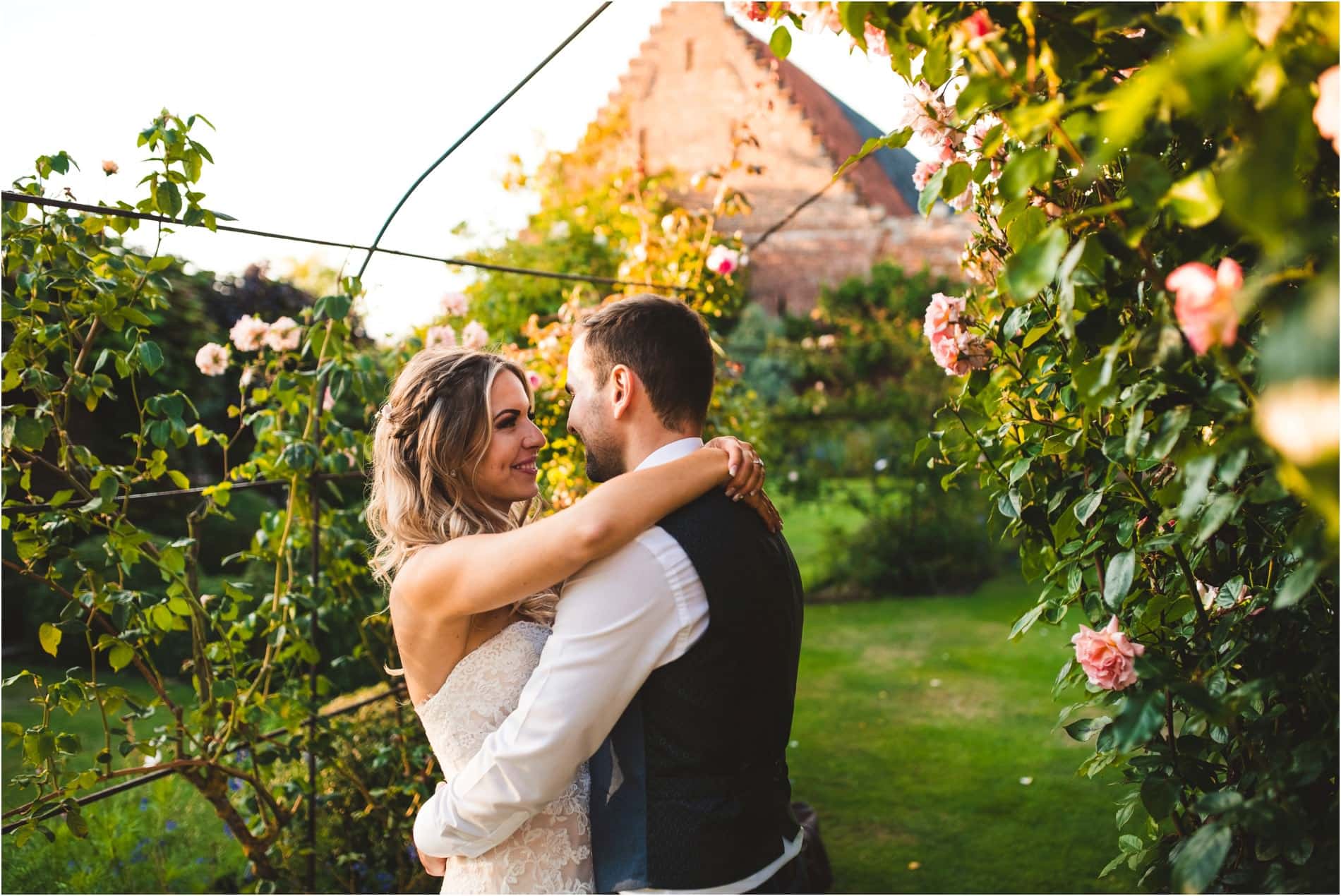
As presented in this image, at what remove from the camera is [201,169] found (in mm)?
2076

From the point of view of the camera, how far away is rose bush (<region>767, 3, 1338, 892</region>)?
2.31 feet

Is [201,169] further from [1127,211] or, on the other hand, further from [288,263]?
[288,263]

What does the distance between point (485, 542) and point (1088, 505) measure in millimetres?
895

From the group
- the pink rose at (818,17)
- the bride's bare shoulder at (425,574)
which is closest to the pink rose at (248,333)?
the bride's bare shoulder at (425,574)

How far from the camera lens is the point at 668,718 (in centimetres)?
140


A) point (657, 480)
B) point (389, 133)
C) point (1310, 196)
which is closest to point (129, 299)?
point (657, 480)

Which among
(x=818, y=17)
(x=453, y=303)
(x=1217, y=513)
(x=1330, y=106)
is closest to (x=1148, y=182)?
(x=1330, y=106)

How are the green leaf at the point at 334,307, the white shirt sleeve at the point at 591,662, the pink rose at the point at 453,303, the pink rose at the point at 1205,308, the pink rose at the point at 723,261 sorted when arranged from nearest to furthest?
1. the pink rose at the point at 1205,308
2. the white shirt sleeve at the point at 591,662
3. the green leaf at the point at 334,307
4. the pink rose at the point at 453,303
5. the pink rose at the point at 723,261

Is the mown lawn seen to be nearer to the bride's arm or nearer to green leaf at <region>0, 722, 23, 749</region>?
the bride's arm

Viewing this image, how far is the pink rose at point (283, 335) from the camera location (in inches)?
107

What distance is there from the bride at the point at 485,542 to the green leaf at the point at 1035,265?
700mm

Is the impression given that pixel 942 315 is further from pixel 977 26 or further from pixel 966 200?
pixel 977 26

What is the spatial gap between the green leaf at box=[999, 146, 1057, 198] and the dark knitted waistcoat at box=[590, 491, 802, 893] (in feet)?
2.21

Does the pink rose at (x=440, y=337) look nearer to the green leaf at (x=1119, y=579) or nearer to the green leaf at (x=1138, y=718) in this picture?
the green leaf at (x=1119, y=579)
